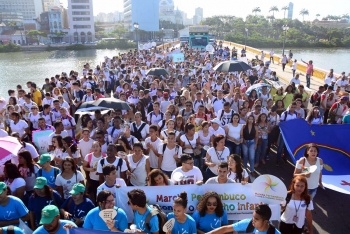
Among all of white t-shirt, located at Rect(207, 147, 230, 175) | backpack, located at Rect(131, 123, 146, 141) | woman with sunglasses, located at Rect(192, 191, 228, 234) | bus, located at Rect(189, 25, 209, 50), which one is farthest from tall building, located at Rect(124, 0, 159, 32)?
woman with sunglasses, located at Rect(192, 191, 228, 234)

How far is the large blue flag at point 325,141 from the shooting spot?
5832 millimetres

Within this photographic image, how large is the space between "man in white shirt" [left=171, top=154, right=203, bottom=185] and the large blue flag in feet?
8.07

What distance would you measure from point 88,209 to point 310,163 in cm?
333

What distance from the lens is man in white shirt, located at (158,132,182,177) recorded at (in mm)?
5410

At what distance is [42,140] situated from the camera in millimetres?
6270

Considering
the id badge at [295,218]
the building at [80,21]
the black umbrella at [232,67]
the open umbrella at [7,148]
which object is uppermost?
the building at [80,21]

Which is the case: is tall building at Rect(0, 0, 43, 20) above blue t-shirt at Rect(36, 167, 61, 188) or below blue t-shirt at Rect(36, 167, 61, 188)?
above

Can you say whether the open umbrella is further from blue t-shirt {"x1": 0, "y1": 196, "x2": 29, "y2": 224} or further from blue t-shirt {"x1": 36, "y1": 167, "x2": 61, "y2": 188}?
blue t-shirt {"x1": 0, "y1": 196, "x2": 29, "y2": 224}

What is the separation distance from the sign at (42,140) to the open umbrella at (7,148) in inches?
49.6

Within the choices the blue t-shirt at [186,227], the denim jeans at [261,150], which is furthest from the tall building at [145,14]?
the blue t-shirt at [186,227]

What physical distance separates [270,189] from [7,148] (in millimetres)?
3775

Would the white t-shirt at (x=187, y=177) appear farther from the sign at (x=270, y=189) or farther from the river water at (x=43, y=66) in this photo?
the river water at (x=43, y=66)

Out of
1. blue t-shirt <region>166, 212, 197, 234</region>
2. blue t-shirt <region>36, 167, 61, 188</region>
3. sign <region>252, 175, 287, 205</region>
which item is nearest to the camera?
blue t-shirt <region>166, 212, 197, 234</region>

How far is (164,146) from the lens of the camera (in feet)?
17.9
